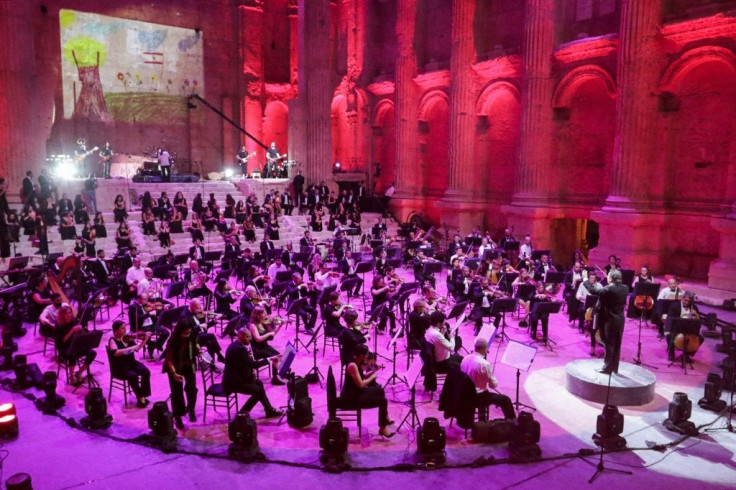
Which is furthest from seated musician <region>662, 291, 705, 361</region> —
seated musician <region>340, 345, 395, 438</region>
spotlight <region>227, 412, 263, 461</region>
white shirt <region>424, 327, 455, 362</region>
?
spotlight <region>227, 412, 263, 461</region>

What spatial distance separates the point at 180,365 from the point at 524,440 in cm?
500

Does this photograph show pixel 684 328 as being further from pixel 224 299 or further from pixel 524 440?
pixel 224 299

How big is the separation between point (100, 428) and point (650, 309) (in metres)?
11.5

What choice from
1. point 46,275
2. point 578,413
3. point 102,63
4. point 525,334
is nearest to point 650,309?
point 525,334

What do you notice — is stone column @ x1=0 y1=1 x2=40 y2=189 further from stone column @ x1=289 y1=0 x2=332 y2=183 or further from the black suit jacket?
the black suit jacket

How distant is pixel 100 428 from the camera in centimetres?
847

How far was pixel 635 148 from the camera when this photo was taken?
19312mm

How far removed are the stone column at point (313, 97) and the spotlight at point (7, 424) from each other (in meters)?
22.3

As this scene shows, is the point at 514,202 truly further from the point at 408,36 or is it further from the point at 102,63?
the point at 102,63

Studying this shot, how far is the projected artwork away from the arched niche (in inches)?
857

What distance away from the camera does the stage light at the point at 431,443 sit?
24.8 ft

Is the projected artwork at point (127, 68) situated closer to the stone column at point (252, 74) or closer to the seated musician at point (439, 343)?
the stone column at point (252, 74)

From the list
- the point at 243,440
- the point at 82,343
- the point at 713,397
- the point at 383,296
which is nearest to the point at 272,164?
the point at 383,296

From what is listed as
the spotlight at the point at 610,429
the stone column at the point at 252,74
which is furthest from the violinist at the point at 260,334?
the stone column at the point at 252,74
